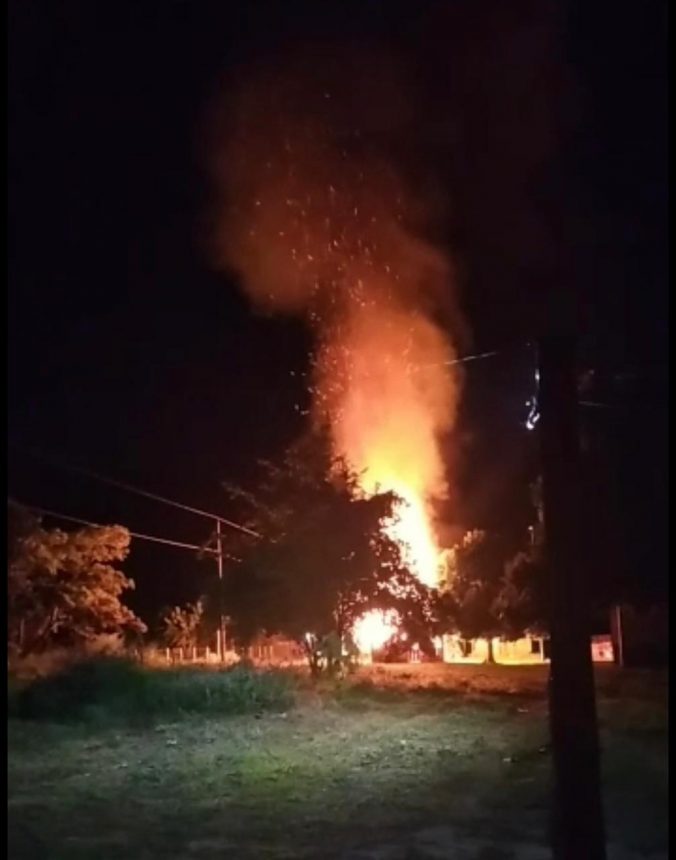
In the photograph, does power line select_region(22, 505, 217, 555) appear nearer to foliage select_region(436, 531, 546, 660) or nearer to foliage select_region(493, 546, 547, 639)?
foliage select_region(436, 531, 546, 660)

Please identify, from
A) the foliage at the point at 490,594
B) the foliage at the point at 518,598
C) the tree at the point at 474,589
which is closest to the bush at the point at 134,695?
the tree at the point at 474,589

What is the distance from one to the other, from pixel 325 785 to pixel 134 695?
6.70 metres

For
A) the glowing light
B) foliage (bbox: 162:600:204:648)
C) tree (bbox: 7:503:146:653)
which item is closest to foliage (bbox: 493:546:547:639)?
the glowing light

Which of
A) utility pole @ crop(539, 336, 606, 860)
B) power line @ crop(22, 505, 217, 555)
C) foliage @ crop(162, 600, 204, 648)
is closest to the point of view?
utility pole @ crop(539, 336, 606, 860)

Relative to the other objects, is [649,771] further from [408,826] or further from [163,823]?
[163,823]

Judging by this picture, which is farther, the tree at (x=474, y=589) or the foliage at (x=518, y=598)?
the foliage at (x=518, y=598)

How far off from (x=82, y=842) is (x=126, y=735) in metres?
6.28

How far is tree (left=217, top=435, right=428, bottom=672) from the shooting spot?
20.6 meters

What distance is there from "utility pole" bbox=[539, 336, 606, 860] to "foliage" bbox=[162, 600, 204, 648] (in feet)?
57.3

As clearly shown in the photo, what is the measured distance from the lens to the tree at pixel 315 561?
813 inches

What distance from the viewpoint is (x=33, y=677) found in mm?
17734

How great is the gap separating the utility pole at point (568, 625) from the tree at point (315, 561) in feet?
46.8

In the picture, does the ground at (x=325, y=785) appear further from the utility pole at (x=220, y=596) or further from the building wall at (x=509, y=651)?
the building wall at (x=509, y=651)

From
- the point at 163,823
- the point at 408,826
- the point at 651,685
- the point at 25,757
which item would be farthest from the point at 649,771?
the point at 651,685
